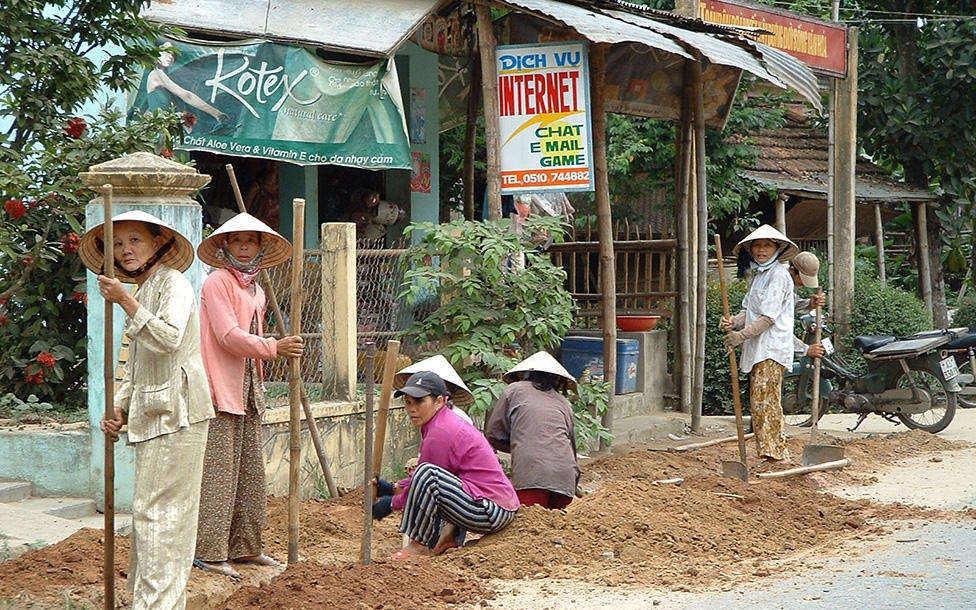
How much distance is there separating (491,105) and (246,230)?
411 cm

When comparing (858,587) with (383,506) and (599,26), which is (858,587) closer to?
(383,506)

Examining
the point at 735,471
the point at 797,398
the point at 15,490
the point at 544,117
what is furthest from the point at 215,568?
the point at 797,398

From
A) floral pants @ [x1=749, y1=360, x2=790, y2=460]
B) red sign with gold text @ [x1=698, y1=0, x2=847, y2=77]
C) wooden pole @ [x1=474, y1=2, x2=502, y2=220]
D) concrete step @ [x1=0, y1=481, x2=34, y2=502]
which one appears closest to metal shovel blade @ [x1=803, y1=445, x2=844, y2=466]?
floral pants @ [x1=749, y1=360, x2=790, y2=460]

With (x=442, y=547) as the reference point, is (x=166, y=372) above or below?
Answer: above

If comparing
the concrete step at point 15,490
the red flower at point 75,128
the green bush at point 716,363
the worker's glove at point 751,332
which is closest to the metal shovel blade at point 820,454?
the worker's glove at point 751,332

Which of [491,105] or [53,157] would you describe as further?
[491,105]

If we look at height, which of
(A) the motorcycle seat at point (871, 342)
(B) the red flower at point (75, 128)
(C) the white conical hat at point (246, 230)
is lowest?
(A) the motorcycle seat at point (871, 342)

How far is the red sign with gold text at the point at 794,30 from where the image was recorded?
13.6 metres

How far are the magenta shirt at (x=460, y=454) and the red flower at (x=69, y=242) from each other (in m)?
2.89

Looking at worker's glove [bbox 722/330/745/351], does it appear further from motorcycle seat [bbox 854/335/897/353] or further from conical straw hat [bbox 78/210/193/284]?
conical straw hat [bbox 78/210/193/284]

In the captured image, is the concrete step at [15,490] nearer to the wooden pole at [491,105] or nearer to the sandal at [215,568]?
the sandal at [215,568]

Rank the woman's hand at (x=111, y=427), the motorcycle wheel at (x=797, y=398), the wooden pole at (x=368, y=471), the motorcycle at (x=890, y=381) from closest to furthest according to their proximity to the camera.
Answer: the woman's hand at (x=111, y=427), the wooden pole at (x=368, y=471), the motorcycle at (x=890, y=381), the motorcycle wheel at (x=797, y=398)

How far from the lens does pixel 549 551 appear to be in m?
6.51

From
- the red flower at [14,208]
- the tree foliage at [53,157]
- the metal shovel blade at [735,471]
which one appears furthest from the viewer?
the metal shovel blade at [735,471]
